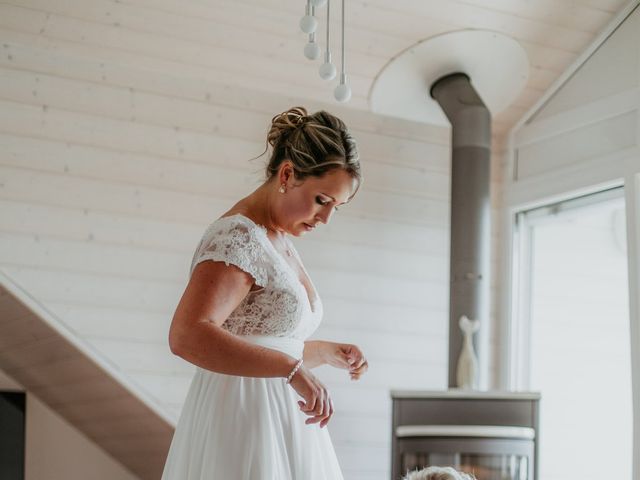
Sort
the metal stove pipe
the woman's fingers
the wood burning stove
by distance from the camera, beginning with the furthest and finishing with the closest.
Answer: the metal stove pipe → the wood burning stove → the woman's fingers

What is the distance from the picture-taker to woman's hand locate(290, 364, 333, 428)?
1.51 metres

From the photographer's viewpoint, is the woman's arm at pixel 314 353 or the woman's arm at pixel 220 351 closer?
the woman's arm at pixel 220 351

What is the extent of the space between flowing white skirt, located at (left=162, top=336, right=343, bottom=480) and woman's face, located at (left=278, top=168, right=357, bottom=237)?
262mm

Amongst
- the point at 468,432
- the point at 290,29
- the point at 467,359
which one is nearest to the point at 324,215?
the point at 468,432

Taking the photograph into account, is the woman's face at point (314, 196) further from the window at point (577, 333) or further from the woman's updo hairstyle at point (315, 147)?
the window at point (577, 333)

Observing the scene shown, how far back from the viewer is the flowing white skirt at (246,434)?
5.47ft

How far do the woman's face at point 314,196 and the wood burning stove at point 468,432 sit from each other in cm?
154

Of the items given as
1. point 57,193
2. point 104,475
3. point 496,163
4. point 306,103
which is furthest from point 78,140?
point 496,163

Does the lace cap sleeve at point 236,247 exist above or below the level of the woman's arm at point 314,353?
above

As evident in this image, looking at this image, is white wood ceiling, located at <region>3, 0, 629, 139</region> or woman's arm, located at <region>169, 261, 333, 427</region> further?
white wood ceiling, located at <region>3, 0, 629, 139</region>

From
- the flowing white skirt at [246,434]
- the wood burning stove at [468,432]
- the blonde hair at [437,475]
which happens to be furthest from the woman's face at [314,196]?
the wood burning stove at [468,432]

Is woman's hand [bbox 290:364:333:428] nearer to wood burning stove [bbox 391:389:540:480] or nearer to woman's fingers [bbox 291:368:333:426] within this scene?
woman's fingers [bbox 291:368:333:426]

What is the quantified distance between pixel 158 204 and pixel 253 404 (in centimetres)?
183

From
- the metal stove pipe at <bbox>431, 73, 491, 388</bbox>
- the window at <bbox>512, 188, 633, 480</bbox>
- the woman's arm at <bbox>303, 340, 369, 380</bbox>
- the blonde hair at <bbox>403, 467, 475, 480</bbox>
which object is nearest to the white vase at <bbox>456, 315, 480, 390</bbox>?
the metal stove pipe at <bbox>431, 73, 491, 388</bbox>
